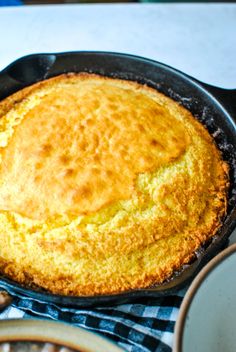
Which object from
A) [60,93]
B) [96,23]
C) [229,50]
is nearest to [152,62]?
[60,93]

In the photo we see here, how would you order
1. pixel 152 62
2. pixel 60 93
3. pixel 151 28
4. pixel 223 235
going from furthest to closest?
pixel 151 28 → pixel 152 62 → pixel 60 93 → pixel 223 235

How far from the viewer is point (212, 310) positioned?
0.84m

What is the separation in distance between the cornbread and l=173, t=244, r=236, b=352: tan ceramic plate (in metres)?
0.18

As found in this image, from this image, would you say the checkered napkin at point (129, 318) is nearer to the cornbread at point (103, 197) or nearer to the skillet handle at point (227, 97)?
the cornbread at point (103, 197)

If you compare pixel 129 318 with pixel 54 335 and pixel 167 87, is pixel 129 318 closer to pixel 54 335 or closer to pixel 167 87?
pixel 54 335

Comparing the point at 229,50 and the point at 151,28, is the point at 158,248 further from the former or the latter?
the point at 151,28

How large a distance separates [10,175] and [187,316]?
0.52 meters

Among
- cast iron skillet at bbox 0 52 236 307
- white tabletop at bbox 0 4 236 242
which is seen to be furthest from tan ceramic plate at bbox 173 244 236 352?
white tabletop at bbox 0 4 236 242

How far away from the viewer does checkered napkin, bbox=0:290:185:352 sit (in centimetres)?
96

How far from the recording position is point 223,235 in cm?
98

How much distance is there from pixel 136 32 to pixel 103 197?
1.02 m

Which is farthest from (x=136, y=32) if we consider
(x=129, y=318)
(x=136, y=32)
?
(x=129, y=318)

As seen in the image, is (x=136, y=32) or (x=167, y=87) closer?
(x=167, y=87)

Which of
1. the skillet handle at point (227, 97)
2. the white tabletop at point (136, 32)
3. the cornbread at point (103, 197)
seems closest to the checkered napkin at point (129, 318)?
the cornbread at point (103, 197)
